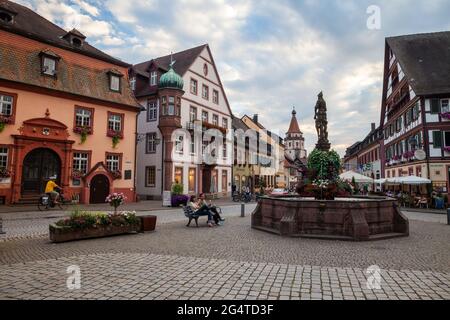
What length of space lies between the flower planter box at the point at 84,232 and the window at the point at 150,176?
1989 cm

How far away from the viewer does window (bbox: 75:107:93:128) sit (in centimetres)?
2254

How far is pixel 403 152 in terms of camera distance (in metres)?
34.4

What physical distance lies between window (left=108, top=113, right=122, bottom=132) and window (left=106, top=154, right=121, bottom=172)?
7.13ft

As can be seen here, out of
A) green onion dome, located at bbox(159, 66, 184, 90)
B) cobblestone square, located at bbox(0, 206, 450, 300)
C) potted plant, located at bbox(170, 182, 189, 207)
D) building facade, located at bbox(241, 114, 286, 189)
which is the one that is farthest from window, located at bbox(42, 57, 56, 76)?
building facade, located at bbox(241, 114, 286, 189)

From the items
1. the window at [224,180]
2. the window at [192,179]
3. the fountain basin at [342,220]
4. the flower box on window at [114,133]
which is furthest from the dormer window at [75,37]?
the fountain basin at [342,220]

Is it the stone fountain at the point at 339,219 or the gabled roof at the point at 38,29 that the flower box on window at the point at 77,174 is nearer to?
the gabled roof at the point at 38,29

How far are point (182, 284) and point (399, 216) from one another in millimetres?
8980

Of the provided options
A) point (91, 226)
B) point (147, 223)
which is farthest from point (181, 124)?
point (91, 226)

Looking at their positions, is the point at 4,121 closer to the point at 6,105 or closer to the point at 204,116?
the point at 6,105

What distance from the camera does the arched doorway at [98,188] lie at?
22.9 m

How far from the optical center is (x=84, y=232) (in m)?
9.60

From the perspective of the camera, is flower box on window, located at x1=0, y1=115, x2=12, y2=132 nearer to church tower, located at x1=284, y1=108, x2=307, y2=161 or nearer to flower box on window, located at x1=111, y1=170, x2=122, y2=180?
flower box on window, located at x1=111, y1=170, x2=122, y2=180

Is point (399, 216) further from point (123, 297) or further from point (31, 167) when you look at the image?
point (31, 167)
